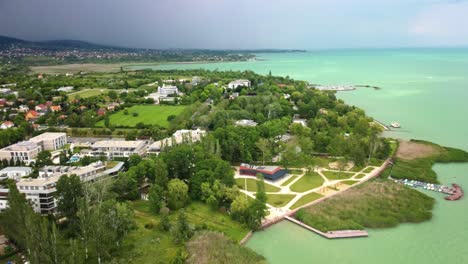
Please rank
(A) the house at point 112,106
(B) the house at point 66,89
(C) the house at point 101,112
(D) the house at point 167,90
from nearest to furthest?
1. (C) the house at point 101,112
2. (A) the house at point 112,106
3. (D) the house at point 167,90
4. (B) the house at point 66,89

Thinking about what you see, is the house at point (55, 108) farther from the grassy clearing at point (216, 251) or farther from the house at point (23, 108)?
the grassy clearing at point (216, 251)

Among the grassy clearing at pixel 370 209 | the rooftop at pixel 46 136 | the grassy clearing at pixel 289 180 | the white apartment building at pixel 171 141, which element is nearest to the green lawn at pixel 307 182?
the grassy clearing at pixel 289 180

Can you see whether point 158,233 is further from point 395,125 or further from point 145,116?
point 395,125

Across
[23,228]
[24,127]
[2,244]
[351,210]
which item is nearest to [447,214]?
[351,210]

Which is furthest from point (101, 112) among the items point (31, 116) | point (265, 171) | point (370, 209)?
point (370, 209)

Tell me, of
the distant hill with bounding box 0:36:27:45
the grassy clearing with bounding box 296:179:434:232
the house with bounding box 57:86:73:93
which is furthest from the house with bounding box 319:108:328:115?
the distant hill with bounding box 0:36:27:45

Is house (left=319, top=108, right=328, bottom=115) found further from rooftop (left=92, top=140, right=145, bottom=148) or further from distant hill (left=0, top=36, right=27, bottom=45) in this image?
distant hill (left=0, top=36, right=27, bottom=45)

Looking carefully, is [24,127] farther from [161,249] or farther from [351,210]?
[351,210]
